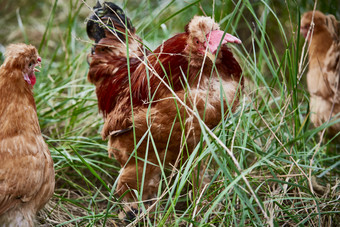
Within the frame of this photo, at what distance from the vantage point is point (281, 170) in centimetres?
246

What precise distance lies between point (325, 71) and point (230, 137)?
1528 millimetres

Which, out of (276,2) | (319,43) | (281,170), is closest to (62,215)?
(281,170)

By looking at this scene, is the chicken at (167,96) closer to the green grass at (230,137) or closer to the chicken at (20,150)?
the green grass at (230,137)

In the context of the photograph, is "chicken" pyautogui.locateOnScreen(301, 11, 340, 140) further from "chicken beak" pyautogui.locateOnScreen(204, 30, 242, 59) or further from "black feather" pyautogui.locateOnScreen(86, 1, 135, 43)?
"black feather" pyautogui.locateOnScreen(86, 1, 135, 43)

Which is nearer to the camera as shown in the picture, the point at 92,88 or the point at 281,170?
the point at 281,170

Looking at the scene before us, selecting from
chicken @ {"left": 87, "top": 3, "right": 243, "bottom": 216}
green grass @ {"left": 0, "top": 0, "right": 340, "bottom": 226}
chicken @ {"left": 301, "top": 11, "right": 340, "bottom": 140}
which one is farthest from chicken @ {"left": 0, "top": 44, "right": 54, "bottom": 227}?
chicken @ {"left": 301, "top": 11, "right": 340, "bottom": 140}

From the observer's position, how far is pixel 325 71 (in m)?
3.50

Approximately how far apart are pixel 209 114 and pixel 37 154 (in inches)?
39.3

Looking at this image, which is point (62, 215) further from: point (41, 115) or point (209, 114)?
point (209, 114)

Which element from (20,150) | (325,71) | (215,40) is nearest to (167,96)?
(215,40)

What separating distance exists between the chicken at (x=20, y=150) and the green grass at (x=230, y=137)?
10.1 inches

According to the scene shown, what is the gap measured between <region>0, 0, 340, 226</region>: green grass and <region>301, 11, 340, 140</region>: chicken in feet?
0.41

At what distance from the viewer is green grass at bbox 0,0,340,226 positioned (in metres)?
2.24

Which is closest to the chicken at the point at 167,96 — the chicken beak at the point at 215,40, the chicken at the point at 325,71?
the chicken beak at the point at 215,40
